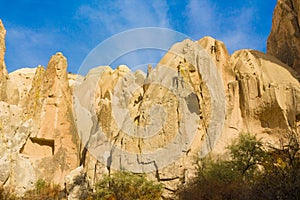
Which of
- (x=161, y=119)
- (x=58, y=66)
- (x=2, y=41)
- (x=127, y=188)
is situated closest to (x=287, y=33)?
(x=161, y=119)

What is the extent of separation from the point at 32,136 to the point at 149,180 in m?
9.14

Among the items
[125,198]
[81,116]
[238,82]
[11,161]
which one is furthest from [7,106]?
[238,82]

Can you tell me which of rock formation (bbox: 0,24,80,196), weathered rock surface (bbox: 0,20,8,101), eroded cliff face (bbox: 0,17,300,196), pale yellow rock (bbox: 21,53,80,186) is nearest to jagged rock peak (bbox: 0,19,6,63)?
weathered rock surface (bbox: 0,20,8,101)

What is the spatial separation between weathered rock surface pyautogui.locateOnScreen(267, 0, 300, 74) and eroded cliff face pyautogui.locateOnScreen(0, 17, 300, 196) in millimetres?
2339

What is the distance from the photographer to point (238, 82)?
990 inches

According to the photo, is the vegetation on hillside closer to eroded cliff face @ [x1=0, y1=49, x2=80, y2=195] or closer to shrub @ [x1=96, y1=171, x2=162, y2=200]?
shrub @ [x1=96, y1=171, x2=162, y2=200]

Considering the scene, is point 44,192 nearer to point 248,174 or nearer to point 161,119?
point 161,119

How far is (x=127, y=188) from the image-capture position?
1897 cm

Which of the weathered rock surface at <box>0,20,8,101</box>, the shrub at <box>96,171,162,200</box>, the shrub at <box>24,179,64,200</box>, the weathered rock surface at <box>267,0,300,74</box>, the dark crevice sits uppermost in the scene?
the weathered rock surface at <box>267,0,300,74</box>

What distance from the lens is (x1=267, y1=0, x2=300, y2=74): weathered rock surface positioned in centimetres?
2806

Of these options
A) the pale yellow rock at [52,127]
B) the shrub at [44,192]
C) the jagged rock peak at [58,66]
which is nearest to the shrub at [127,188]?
the shrub at [44,192]

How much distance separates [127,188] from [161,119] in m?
5.23

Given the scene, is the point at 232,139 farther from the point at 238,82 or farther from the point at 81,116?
the point at 81,116

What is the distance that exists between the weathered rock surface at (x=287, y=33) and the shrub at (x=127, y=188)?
48.3 feet
